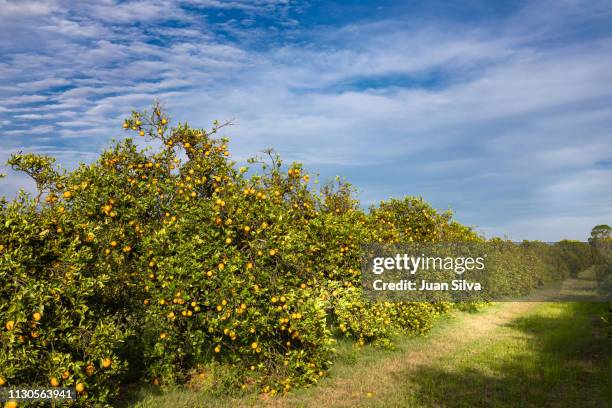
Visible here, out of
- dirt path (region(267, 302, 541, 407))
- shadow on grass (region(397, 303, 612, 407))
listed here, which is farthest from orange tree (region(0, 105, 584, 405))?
shadow on grass (region(397, 303, 612, 407))

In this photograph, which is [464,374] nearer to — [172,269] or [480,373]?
[480,373]

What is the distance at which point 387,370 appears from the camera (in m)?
10.4

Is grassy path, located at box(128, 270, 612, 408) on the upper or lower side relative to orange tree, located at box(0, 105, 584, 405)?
lower

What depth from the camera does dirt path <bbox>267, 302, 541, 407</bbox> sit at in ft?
27.5

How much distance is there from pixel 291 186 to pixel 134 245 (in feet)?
11.6

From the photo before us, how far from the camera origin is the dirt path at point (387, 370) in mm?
8383

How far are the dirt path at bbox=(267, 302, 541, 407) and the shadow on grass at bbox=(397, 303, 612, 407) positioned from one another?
38 cm

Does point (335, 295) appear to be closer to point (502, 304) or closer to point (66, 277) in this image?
point (66, 277)

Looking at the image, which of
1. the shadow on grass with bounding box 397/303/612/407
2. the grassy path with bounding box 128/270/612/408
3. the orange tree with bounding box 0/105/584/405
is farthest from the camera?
the shadow on grass with bounding box 397/303/612/407

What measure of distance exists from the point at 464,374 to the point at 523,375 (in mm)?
1309

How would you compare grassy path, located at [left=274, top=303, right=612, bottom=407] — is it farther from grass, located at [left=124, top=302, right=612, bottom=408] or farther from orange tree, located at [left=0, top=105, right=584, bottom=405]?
orange tree, located at [left=0, top=105, right=584, bottom=405]

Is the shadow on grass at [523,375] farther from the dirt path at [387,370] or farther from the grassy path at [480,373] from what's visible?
the dirt path at [387,370]

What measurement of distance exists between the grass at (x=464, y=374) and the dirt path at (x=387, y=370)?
18 mm

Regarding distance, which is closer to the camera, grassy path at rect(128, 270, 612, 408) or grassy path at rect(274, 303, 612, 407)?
grassy path at rect(128, 270, 612, 408)
